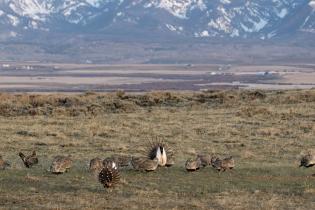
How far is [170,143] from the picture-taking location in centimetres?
2650

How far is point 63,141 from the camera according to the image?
26.8 m

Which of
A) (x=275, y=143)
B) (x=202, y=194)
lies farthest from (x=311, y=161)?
(x=275, y=143)

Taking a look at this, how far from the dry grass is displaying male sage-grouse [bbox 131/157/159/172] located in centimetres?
19

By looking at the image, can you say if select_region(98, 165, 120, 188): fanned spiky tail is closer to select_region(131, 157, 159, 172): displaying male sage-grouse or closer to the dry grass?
the dry grass

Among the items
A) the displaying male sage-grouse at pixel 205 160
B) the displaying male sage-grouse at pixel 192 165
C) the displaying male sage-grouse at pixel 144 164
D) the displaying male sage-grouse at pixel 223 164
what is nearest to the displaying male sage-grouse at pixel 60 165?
the displaying male sage-grouse at pixel 144 164

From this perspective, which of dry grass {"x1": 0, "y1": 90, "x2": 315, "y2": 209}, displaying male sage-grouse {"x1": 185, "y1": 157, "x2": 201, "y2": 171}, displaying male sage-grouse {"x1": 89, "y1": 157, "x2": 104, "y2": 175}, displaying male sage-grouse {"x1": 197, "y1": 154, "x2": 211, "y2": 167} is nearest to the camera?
dry grass {"x1": 0, "y1": 90, "x2": 315, "y2": 209}

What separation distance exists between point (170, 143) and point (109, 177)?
10.2 m

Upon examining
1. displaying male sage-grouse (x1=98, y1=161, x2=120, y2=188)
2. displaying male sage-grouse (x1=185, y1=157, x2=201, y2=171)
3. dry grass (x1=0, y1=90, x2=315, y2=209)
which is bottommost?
dry grass (x1=0, y1=90, x2=315, y2=209)

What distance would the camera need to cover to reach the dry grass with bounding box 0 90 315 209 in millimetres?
15930

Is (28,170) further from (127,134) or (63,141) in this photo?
(127,134)

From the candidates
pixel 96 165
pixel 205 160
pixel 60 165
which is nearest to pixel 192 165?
pixel 205 160

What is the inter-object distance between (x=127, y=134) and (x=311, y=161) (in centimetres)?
1007

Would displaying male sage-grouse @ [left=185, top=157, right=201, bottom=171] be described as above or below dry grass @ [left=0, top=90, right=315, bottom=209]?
above

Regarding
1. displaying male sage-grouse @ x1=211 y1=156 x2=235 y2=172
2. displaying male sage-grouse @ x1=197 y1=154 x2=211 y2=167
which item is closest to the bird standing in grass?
→ displaying male sage-grouse @ x1=211 y1=156 x2=235 y2=172
